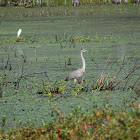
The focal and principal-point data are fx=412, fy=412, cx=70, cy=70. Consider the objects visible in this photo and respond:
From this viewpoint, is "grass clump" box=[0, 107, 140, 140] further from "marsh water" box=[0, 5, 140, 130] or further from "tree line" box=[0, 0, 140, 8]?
"tree line" box=[0, 0, 140, 8]

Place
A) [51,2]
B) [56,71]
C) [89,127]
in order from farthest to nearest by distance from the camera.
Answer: [51,2] < [56,71] < [89,127]

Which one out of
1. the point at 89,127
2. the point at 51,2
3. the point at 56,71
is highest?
the point at 89,127

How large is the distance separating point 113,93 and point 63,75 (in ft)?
6.59

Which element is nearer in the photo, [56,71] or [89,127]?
[89,127]

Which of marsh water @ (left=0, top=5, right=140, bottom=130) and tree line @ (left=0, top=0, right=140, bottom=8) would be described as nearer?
marsh water @ (left=0, top=5, right=140, bottom=130)

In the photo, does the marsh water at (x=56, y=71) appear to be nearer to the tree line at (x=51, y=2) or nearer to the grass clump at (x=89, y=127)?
the grass clump at (x=89, y=127)

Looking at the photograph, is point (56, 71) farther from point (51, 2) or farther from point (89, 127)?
point (51, 2)

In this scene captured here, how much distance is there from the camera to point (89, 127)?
12.4 feet

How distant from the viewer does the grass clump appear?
3396 mm

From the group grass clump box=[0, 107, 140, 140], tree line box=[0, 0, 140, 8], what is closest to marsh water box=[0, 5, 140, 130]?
grass clump box=[0, 107, 140, 140]

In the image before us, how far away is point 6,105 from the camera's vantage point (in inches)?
243

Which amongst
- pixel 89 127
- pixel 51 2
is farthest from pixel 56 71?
pixel 51 2

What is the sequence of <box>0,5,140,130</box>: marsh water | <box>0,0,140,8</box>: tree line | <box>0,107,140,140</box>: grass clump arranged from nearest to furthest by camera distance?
1. <box>0,107,140,140</box>: grass clump
2. <box>0,5,140,130</box>: marsh water
3. <box>0,0,140,8</box>: tree line

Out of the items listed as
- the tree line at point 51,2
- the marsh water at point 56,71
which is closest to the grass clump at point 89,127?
the marsh water at point 56,71
